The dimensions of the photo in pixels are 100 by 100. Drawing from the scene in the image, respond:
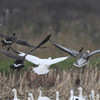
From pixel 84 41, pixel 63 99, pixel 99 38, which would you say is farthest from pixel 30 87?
pixel 99 38

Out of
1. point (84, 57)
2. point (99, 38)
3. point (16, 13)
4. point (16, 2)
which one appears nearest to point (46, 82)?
point (84, 57)

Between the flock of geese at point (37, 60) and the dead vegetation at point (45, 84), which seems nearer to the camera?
the flock of geese at point (37, 60)

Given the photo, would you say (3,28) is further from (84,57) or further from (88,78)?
(84,57)

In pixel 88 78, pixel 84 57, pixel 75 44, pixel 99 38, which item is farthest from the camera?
pixel 99 38

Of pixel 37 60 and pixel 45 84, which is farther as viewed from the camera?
pixel 45 84

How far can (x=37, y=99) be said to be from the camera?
1.98m

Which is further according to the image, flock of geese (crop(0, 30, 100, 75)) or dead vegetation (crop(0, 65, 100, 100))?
dead vegetation (crop(0, 65, 100, 100))

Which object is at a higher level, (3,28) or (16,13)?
(16,13)

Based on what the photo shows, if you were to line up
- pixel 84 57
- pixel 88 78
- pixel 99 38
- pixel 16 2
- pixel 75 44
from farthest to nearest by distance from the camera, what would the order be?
pixel 16 2 → pixel 99 38 → pixel 75 44 → pixel 88 78 → pixel 84 57

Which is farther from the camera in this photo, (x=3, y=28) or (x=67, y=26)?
(x=67, y=26)

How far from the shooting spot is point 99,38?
16.8ft

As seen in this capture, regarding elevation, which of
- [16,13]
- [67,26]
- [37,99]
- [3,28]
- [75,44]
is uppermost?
[16,13]

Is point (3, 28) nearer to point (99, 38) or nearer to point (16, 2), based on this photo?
point (99, 38)

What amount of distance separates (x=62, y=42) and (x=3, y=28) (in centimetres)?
99
